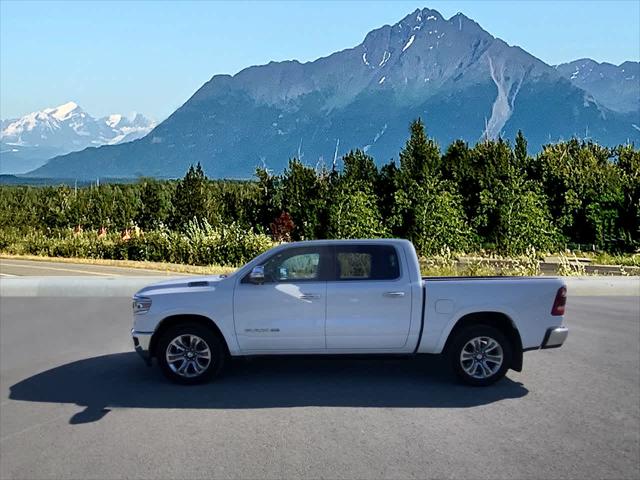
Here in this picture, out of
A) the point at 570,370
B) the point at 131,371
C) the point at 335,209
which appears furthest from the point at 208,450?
the point at 335,209

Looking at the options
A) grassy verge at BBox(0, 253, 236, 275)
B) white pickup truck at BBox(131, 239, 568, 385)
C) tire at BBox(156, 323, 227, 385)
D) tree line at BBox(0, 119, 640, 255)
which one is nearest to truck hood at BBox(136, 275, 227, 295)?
white pickup truck at BBox(131, 239, 568, 385)

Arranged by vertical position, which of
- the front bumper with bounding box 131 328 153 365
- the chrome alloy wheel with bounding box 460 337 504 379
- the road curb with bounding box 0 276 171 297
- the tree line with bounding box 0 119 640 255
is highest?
the tree line with bounding box 0 119 640 255

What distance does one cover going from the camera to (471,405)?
8273 mm

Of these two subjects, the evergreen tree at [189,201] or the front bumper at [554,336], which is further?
the evergreen tree at [189,201]

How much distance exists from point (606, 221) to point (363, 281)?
26288 millimetres

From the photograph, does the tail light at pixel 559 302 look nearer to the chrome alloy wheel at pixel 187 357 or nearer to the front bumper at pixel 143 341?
the chrome alloy wheel at pixel 187 357

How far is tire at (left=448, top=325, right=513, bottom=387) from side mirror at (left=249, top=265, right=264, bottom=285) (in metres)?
2.28

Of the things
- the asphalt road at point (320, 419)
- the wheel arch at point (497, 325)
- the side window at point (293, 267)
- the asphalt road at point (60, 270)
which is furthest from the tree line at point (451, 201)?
the side window at point (293, 267)

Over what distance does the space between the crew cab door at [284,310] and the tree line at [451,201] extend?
781 inches

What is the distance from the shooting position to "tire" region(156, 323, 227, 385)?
9.01 metres

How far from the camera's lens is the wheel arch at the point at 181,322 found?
9078mm

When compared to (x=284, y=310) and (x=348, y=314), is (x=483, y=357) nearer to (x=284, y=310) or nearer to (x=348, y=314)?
(x=348, y=314)

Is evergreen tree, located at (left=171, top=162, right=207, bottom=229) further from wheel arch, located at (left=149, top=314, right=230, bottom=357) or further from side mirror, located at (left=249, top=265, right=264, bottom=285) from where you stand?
side mirror, located at (left=249, top=265, right=264, bottom=285)

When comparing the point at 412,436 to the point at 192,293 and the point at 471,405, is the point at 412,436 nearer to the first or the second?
the point at 471,405
